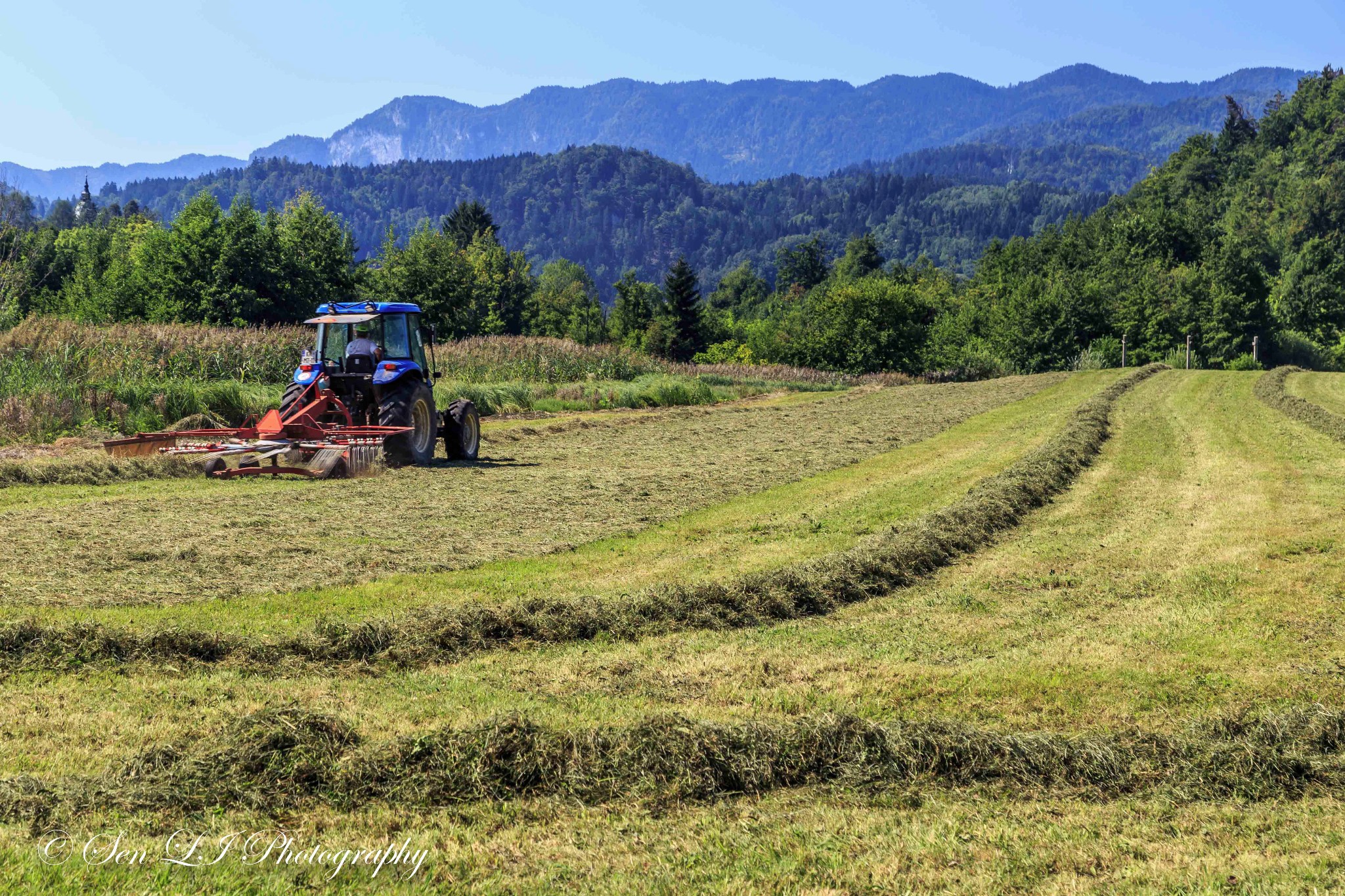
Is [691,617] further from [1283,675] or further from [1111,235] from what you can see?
[1111,235]

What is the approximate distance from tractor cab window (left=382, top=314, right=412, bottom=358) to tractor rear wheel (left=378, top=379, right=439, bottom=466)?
2.59 ft

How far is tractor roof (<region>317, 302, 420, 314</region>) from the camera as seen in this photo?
17.6 metres

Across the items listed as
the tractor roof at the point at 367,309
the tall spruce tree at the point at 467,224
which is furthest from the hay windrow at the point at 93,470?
the tall spruce tree at the point at 467,224

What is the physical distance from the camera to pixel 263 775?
4934 mm

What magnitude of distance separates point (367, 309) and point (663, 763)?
13.9m

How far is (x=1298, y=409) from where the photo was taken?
28359 mm

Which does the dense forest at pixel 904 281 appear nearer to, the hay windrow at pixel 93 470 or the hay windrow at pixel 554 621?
the hay windrow at pixel 93 470

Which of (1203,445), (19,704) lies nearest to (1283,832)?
(19,704)

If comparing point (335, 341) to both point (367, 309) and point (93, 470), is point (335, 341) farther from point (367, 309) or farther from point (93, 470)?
point (93, 470)

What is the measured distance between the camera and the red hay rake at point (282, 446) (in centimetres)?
1502

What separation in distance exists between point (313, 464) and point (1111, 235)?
10398 centimetres

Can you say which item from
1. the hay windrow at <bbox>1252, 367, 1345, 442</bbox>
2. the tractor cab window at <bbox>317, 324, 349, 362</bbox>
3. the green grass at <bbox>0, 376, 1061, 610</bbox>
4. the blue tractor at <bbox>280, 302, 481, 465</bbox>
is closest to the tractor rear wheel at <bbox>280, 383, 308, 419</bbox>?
the blue tractor at <bbox>280, 302, 481, 465</bbox>

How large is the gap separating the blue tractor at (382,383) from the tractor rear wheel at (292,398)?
0.5 inches

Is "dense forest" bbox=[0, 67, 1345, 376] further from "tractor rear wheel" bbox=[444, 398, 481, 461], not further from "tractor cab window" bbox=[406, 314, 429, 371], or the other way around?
"tractor rear wheel" bbox=[444, 398, 481, 461]
